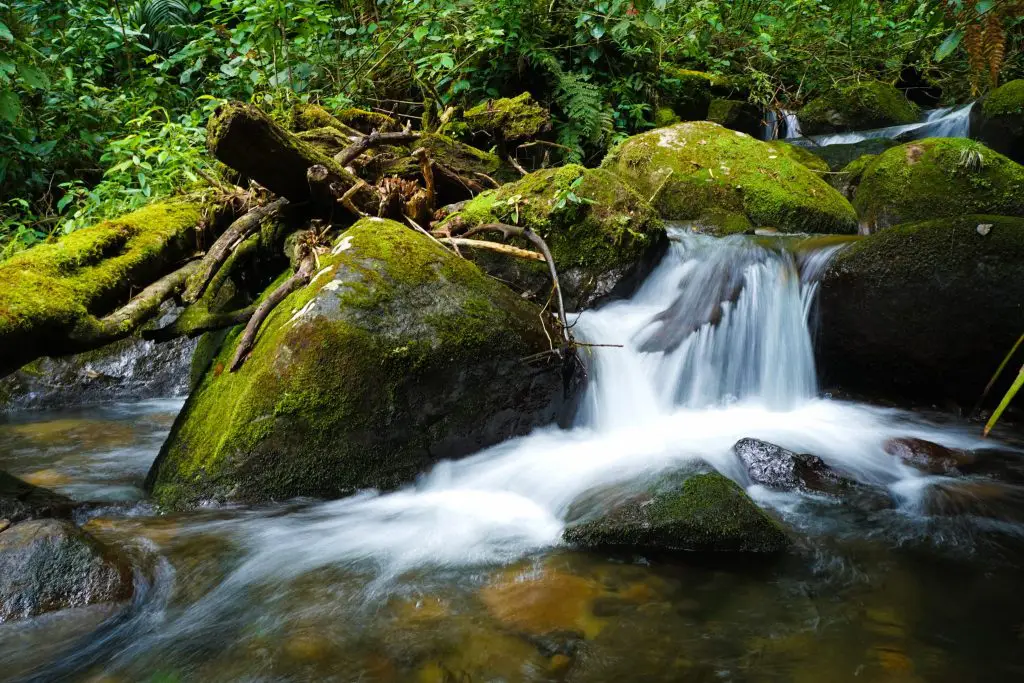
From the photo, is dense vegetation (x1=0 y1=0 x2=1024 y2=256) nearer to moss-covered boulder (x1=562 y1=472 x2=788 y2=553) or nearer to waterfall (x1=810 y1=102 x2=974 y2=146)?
waterfall (x1=810 y1=102 x2=974 y2=146)

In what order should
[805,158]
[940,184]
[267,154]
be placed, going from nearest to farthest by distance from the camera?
[267,154] → [940,184] → [805,158]

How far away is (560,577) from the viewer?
2.66 metres

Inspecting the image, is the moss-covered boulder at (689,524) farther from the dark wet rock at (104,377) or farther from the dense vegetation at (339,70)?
the dense vegetation at (339,70)

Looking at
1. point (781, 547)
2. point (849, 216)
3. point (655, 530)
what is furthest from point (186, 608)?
point (849, 216)

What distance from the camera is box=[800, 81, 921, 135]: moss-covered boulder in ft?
32.3

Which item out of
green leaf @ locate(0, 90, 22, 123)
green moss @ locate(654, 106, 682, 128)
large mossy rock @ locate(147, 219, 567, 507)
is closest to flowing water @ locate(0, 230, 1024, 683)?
large mossy rock @ locate(147, 219, 567, 507)

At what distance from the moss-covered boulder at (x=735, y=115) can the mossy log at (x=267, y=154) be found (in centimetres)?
672

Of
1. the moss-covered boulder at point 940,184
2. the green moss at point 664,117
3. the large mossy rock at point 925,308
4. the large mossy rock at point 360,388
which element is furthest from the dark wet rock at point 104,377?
the moss-covered boulder at point 940,184

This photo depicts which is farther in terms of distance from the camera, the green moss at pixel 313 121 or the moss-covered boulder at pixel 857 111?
the moss-covered boulder at pixel 857 111

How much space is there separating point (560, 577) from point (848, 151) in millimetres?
8290

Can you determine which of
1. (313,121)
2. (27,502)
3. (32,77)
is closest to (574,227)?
(313,121)

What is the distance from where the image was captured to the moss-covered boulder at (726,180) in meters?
6.57

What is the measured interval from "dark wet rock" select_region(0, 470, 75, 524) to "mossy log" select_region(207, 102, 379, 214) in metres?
2.04

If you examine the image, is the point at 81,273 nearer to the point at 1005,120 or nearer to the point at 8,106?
the point at 8,106
